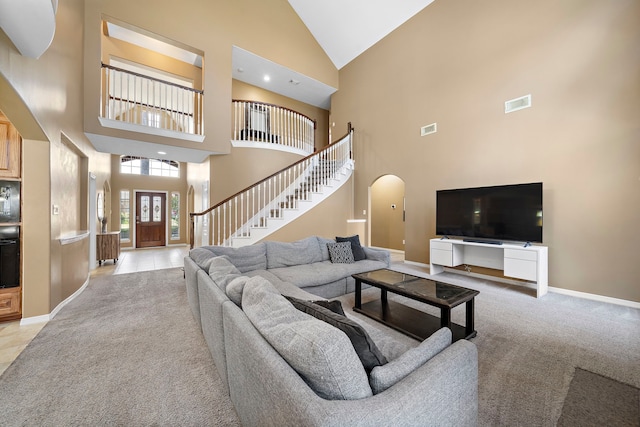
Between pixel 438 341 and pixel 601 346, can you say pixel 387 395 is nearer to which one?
pixel 438 341

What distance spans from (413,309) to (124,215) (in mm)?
9188

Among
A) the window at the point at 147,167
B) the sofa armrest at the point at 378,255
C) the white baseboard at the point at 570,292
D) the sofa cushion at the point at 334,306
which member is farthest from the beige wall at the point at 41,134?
the white baseboard at the point at 570,292

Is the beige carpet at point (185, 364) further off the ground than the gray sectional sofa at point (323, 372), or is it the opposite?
the gray sectional sofa at point (323, 372)

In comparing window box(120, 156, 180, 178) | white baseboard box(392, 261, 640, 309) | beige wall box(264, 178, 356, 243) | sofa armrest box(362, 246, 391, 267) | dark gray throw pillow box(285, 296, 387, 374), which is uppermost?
window box(120, 156, 180, 178)

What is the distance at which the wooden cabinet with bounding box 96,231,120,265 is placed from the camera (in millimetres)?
5574

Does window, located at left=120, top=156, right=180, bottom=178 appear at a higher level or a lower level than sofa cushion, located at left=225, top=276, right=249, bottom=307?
higher

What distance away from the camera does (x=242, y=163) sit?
20.4 feet

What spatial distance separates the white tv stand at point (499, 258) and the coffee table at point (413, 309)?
1.79 m

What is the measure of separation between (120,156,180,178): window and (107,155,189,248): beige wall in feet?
0.42

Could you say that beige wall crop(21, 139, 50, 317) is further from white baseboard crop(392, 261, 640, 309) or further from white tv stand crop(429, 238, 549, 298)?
white baseboard crop(392, 261, 640, 309)

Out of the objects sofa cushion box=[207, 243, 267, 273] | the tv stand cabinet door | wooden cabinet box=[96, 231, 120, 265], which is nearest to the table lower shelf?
sofa cushion box=[207, 243, 267, 273]

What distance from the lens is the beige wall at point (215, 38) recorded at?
4492 millimetres

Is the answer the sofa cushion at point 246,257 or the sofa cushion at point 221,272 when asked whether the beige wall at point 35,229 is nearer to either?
the sofa cushion at point 246,257

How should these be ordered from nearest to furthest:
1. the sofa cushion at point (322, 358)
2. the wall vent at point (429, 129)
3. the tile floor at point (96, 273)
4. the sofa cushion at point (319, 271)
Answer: the sofa cushion at point (322, 358) → the tile floor at point (96, 273) → the sofa cushion at point (319, 271) → the wall vent at point (429, 129)
